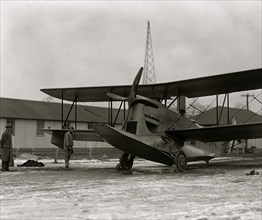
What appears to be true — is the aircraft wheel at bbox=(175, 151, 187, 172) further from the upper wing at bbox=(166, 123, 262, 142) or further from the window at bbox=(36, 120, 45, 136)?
the window at bbox=(36, 120, 45, 136)

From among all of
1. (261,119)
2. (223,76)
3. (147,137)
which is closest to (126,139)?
(147,137)

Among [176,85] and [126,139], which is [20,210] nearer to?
[126,139]

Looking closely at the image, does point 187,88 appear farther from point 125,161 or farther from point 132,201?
point 132,201

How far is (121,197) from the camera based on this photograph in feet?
23.6

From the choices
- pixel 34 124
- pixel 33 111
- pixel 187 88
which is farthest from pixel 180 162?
pixel 33 111

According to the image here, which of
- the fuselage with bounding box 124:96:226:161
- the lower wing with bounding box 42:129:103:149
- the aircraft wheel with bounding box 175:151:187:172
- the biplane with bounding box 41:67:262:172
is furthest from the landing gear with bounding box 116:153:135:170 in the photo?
the lower wing with bounding box 42:129:103:149

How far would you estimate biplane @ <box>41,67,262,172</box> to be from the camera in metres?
13.2

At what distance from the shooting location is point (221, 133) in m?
14.9

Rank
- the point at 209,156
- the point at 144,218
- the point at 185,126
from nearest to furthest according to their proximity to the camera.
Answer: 1. the point at 144,218
2. the point at 185,126
3. the point at 209,156

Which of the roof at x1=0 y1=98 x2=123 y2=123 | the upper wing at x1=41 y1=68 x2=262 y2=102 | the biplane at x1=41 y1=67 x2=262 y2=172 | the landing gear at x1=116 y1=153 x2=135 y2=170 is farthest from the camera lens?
the roof at x1=0 y1=98 x2=123 y2=123

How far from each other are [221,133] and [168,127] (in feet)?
6.94

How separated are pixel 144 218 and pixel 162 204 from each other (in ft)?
3.91

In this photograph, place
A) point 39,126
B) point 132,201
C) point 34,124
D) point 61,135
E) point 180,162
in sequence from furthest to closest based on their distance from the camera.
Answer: point 39,126 < point 34,124 < point 61,135 < point 180,162 < point 132,201

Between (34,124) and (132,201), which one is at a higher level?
(34,124)
